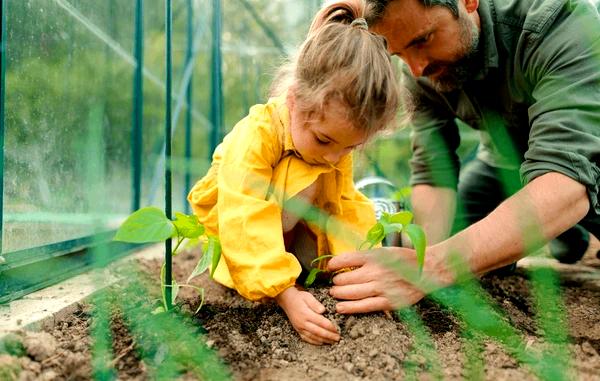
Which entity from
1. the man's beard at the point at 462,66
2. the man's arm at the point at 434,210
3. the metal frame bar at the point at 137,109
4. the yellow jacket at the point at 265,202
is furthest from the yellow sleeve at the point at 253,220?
the metal frame bar at the point at 137,109

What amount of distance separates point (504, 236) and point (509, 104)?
57cm

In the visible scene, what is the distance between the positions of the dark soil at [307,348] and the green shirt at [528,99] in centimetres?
40

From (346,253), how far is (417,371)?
336mm

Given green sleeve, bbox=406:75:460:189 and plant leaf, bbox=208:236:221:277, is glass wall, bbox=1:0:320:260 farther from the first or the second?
green sleeve, bbox=406:75:460:189

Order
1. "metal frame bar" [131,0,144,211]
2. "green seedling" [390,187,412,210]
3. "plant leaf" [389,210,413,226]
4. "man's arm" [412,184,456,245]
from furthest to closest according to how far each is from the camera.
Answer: "metal frame bar" [131,0,144,211] < "green seedling" [390,187,412,210] < "man's arm" [412,184,456,245] < "plant leaf" [389,210,413,226]

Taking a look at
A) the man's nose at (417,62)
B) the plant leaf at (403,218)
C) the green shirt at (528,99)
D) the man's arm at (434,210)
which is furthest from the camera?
the man's arm at (434,210)

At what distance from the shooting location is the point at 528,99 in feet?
5.33

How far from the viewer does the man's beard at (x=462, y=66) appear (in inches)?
A: 60.0

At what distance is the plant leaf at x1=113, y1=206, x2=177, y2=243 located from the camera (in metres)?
1.02

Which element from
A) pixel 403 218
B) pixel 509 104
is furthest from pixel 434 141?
pixel 403 218

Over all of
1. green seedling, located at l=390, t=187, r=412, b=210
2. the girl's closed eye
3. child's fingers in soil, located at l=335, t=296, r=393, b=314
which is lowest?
green seedling, located at l=390, t=187, r=412, b=210

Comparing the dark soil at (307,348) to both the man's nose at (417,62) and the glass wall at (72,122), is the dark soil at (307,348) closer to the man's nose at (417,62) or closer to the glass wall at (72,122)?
the glass wall at (72,122)

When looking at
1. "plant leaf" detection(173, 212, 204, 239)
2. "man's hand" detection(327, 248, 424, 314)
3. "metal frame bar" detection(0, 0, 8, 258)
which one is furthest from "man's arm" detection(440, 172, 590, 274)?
"metal frame bar" detection(0, 0, 8, 258)

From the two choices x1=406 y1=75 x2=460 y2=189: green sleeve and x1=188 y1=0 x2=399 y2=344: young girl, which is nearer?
x1=188 y1=0 x2=399 y2=344: young girl
